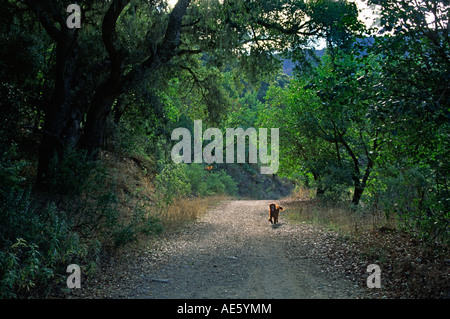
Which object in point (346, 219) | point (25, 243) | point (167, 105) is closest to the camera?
point (25, 243)

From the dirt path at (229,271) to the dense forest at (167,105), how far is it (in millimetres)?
795

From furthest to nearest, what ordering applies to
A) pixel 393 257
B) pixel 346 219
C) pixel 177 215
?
pixel 177 215 < pixel 346 219 < pixel 393 257

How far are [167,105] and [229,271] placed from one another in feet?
37.4

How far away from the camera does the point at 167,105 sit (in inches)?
618

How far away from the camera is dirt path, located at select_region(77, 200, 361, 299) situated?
477 centimetres

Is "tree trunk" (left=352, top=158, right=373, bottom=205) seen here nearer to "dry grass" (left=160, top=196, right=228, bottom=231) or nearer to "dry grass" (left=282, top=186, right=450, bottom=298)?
"dry grass" (left=282, top=186, right=450, bottom=298)

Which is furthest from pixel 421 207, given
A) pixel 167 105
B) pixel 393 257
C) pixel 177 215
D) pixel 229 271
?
pixel 167 105

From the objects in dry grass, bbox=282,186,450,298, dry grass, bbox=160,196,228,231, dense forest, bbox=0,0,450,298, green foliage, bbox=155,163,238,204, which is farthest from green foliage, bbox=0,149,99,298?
green foliage, bbox=155,163,238,204

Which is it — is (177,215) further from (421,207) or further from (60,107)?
(421,207)

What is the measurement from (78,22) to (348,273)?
917cm

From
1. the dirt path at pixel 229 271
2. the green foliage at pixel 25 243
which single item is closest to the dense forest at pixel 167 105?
the green foliage at pixel 25 243

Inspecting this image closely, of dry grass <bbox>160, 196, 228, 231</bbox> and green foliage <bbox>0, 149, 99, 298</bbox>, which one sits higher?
green foliage <bbox>0, 149, 99, 298</bbox>

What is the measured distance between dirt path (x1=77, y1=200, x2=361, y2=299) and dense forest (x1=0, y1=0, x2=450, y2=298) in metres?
0.79

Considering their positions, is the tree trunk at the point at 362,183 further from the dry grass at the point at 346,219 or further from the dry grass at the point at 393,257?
the dry grass at the point at 393,257
